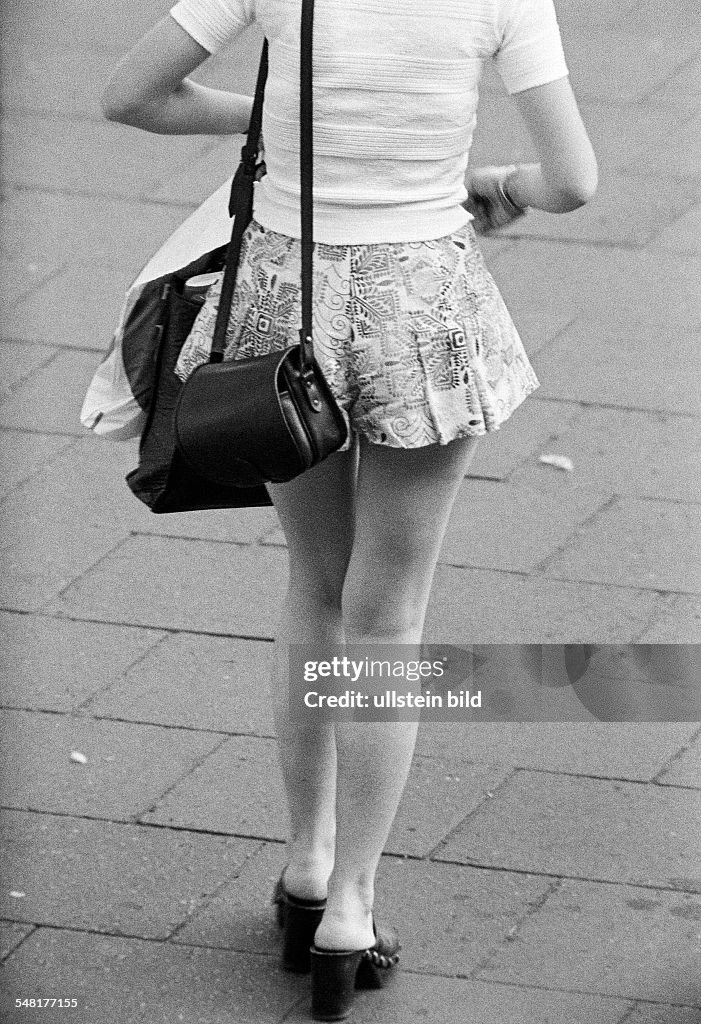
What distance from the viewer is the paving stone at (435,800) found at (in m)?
3.37

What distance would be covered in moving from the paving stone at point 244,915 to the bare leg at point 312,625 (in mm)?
143

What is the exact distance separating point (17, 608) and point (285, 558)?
2.23 feet

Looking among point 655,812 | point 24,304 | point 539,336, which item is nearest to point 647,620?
point 655,812

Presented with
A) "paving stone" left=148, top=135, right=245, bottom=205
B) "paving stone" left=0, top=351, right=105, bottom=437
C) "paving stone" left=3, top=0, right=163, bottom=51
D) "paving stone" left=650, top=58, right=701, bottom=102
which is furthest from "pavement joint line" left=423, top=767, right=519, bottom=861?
"paving stone" left=3, top=0, right=163, bottom=51

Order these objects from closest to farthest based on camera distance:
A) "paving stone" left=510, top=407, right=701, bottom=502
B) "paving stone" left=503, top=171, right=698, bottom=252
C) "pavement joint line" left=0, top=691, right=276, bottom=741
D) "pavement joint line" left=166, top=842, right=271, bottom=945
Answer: "pavement joint line" left=166, top=842, right=271, bottom=945, "pavement joint line" left=0, top=691, right=276, bottom=741, "paving stone" left=510, top=407, right=701, bottom=502, "paving stone" left=503, top=171, right=698, bottom=252

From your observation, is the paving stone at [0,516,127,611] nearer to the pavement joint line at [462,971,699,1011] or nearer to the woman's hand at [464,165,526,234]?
the pavement joint line at [462,971,699,1011]

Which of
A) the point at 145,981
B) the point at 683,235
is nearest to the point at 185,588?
the point at 145,981

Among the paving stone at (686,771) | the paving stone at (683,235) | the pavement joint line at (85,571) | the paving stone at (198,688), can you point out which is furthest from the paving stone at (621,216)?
the paving stone at (686,771)

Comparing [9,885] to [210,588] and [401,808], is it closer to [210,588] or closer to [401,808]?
[401,808]

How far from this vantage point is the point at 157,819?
11.2 ft

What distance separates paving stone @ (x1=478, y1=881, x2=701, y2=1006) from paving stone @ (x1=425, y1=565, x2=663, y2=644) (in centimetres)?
85

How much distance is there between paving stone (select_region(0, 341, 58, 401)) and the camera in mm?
5102

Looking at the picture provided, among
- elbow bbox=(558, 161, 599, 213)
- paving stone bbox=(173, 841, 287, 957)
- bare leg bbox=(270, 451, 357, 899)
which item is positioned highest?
elbow bbox=(558, 161, 599, 213)

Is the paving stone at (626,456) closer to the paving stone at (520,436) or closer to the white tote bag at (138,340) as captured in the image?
the paving stone at (520,436)
